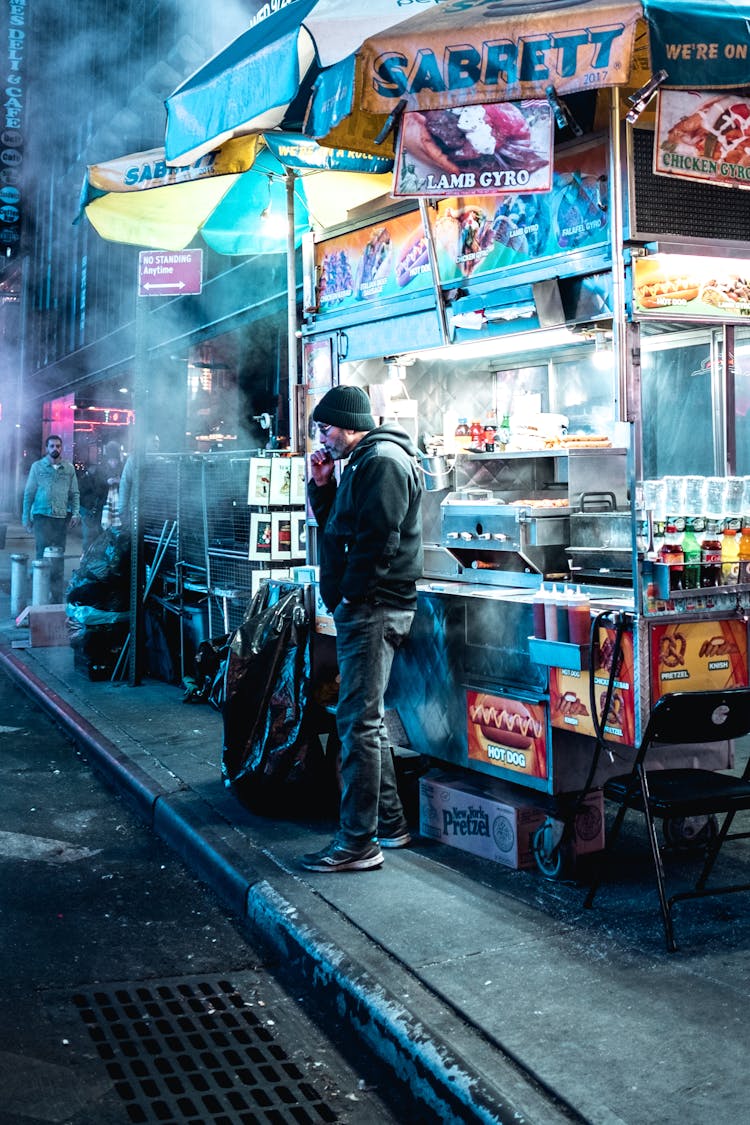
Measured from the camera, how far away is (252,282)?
1240cm

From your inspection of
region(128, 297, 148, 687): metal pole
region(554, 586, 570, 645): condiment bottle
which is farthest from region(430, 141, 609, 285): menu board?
region(128, 297, 148, 687): metal pole

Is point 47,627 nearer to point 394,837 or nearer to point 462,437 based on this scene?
point 462,437

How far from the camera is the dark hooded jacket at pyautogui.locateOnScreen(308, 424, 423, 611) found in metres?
4.67

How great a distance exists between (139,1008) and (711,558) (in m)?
2.94

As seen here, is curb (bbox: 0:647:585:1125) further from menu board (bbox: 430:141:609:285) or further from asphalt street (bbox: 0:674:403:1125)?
menu board (bbox: 430:141:609:285)

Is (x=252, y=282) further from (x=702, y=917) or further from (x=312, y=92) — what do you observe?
(x=702, y=917)

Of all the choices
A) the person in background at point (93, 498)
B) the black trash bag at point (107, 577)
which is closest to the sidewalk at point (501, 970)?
the black trash bag at point (107, 577)

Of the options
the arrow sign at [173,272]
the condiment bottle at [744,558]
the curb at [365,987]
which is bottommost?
the curb at [365,987]

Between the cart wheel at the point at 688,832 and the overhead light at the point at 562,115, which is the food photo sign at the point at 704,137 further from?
the cart wheel at the point at 688,832

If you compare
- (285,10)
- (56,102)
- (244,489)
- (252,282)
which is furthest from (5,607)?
(56,102)

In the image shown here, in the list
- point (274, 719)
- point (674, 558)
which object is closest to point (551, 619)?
point (674, 558)

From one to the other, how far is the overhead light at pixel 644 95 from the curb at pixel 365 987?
3.46 metres

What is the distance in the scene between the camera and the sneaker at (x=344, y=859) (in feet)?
15.8

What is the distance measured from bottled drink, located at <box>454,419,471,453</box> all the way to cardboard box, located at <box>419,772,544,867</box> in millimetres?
1967
